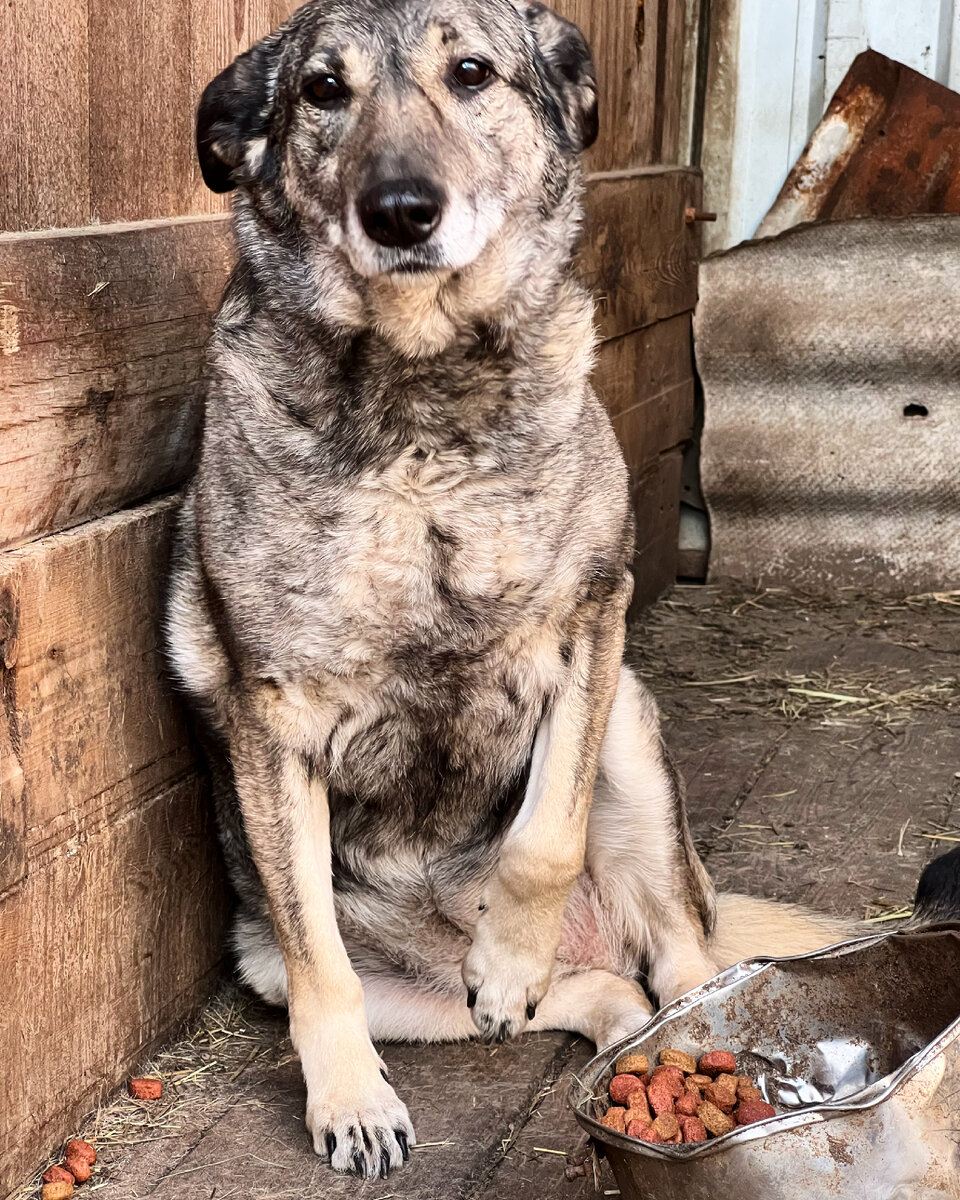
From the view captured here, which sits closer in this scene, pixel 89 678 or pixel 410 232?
pixel 410 232

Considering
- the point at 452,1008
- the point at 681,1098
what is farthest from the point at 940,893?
Result: the point at 452,1008

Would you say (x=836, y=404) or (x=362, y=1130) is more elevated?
(x=836, y=404)

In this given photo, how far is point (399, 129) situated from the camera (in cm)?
232

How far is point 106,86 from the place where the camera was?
2.52 metres

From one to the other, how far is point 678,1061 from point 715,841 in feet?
4.26

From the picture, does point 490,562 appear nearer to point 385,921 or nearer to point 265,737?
point 265,737

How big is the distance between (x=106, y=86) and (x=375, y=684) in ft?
3.56

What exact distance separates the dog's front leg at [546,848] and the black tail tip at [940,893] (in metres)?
0.57

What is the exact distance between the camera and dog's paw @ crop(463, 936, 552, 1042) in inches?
100

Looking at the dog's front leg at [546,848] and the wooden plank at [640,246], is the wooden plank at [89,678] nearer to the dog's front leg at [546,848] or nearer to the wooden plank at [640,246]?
the dog's front leg at [546,848]

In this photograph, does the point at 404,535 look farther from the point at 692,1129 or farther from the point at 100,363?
the point at 692,1129

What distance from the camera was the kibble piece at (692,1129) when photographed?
2115 mm

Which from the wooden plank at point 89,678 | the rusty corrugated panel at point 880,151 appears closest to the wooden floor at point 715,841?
the wooden plank at point 89,678

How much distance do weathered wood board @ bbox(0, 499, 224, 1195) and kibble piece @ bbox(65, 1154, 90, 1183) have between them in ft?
0.18
